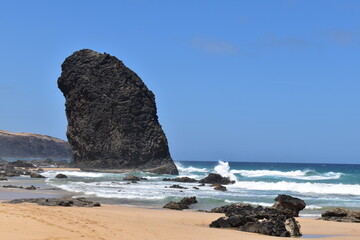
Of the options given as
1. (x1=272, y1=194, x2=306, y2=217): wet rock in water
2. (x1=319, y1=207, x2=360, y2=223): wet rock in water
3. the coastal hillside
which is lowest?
(x1=319, y1=207, x2=360, y2=223): wet rock in water

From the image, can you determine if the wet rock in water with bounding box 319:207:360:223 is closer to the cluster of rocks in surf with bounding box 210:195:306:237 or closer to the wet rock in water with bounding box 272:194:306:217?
the wet rock in water with bounding box 272:194:306:217

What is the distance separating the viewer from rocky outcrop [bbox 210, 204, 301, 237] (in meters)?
14.5

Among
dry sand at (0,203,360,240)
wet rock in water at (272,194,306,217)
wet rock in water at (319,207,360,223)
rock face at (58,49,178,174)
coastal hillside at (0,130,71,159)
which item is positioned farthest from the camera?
coastal hillside at (0,130,71,159)

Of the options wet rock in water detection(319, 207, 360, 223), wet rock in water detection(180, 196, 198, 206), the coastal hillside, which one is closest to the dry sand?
wet rock in water detection(319, 207, 360, 223)

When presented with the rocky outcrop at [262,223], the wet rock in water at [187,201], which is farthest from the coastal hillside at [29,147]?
the rocky outcrop at [262,223]

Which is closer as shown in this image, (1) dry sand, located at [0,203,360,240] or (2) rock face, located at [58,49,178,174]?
(1) dry sand, located at [0,203,360,240]

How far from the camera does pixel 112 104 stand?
7300cm

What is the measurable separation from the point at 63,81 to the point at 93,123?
984 cm

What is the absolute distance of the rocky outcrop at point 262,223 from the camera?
14477 mm

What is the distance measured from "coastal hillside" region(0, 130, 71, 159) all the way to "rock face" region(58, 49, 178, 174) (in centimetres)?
11509

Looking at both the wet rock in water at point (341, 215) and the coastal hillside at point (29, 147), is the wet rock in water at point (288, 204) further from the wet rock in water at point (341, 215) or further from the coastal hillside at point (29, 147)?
the coastal hillside at point (29, 147)

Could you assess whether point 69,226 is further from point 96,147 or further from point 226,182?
point 96,147

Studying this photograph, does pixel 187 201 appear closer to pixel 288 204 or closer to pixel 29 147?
pixel 288 204

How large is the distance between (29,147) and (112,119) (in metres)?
126
